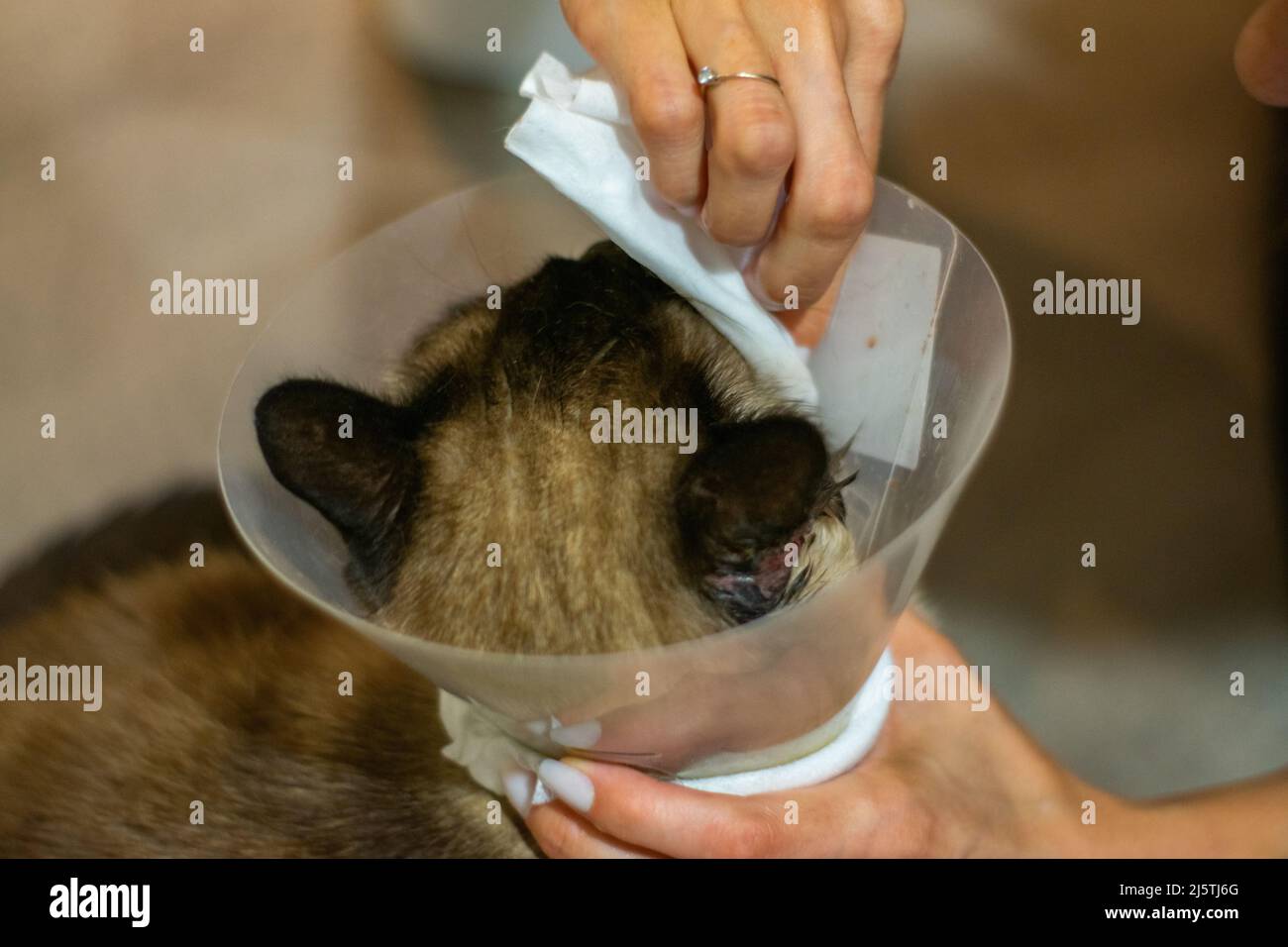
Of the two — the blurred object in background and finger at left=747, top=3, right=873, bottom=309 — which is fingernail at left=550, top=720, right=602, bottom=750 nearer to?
finger at left=747, top=3, right=873, bottom=309

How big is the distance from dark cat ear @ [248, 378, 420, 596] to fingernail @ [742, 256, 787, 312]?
36cm

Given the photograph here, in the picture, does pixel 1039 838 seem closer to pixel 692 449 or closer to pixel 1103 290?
pixel 692 449

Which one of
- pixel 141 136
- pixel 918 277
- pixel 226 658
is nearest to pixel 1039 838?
pixel 918 277

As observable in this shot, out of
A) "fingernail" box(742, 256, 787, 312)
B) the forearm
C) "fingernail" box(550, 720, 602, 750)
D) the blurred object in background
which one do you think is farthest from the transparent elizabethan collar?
the blurred object in background

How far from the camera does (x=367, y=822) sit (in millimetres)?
1098

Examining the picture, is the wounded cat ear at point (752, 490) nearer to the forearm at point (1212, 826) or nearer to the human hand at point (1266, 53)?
the forearm at point (1212, 826)

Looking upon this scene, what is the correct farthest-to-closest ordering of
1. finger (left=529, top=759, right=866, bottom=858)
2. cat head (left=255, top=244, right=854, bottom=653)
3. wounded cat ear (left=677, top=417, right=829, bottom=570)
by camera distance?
1. finger (left=529, top=759, right=866, bottom=858)
2. cat head (left=255, top=244, right=854, bottom=653)
3. wounded cat ear (left=677, top=417, right=829, bottom=570)

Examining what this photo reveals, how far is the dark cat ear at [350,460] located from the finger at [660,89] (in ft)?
1.13

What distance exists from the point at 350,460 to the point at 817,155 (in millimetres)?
494

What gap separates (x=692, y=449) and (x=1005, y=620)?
1064 mm

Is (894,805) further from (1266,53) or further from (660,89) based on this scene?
(1266,53)

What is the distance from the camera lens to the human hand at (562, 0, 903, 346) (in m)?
0.83

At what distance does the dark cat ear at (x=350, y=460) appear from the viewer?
82 cm

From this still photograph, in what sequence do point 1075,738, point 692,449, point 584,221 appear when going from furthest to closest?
1. point 1075,738
2. point 584,221
3. point 692,449
